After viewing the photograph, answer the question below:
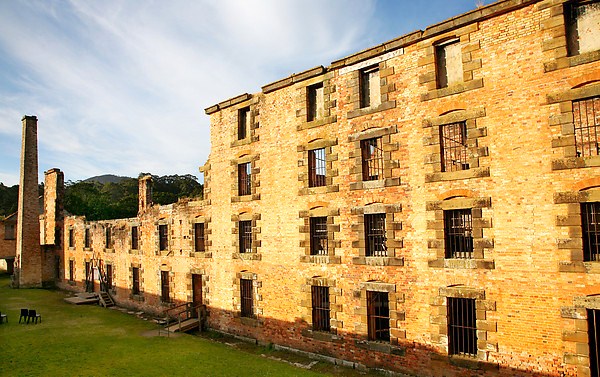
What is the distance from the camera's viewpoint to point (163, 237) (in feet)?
85.2

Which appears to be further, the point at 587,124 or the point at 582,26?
the point at 582,26

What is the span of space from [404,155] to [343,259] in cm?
507

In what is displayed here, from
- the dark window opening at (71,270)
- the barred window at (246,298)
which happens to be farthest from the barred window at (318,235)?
the dark window opening at (71,270)

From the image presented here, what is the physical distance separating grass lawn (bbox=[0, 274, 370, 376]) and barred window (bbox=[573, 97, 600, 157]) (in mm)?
11462

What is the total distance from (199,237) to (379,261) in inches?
488

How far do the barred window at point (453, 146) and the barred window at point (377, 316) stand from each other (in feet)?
19.6

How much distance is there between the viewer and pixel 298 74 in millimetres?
18281

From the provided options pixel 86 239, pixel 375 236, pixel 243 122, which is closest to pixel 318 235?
pixel 375 236

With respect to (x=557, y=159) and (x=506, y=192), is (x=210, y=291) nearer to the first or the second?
(x=506, y=192)

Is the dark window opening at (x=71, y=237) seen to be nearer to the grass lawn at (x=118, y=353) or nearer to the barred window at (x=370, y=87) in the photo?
the grass lawn at (x=118, y=353)

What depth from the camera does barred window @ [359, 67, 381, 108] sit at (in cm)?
1605

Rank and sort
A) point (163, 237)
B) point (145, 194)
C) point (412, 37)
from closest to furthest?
point (412, 37)
point (163, 237)
point (145, 194)

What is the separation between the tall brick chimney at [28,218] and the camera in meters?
38.2

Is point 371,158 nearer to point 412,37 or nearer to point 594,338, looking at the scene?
point 412,37
